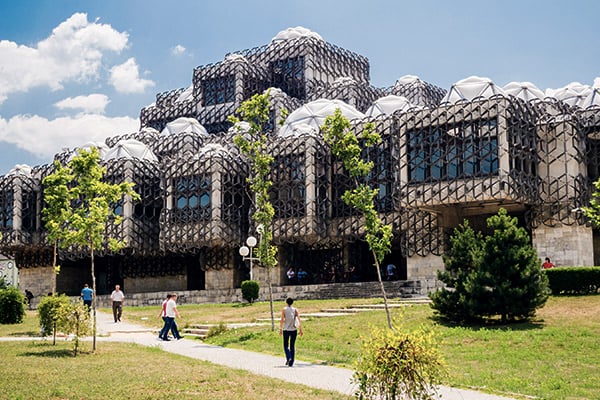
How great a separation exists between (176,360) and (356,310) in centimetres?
1224

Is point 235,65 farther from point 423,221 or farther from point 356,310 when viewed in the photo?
point 356,310

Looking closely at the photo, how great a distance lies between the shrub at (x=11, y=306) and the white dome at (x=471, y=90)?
88.2ft

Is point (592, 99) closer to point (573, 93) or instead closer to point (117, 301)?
point (573, 93)

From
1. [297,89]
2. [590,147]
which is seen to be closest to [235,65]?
[297,89]

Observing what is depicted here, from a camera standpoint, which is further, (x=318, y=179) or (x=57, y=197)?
(x=318, y=179)

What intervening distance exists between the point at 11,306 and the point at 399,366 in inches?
980

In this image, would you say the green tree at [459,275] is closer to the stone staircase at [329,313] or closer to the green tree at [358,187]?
the green tree at [358,187]

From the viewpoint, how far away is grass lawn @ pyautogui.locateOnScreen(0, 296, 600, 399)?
14156mm

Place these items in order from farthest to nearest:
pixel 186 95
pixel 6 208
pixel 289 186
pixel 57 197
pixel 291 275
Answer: pixel 186 95 < pixel 6 208 < pixel 289 186 < pixel 291 275 < pixel 57 197

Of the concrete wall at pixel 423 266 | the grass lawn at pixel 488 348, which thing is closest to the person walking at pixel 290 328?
the grass lawn at pixel 488 348

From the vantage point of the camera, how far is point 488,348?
18844 millimetres

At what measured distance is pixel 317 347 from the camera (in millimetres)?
20250

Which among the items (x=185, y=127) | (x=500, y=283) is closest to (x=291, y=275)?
(x=185, y=127)

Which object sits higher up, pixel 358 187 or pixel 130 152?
pixel 130 152
